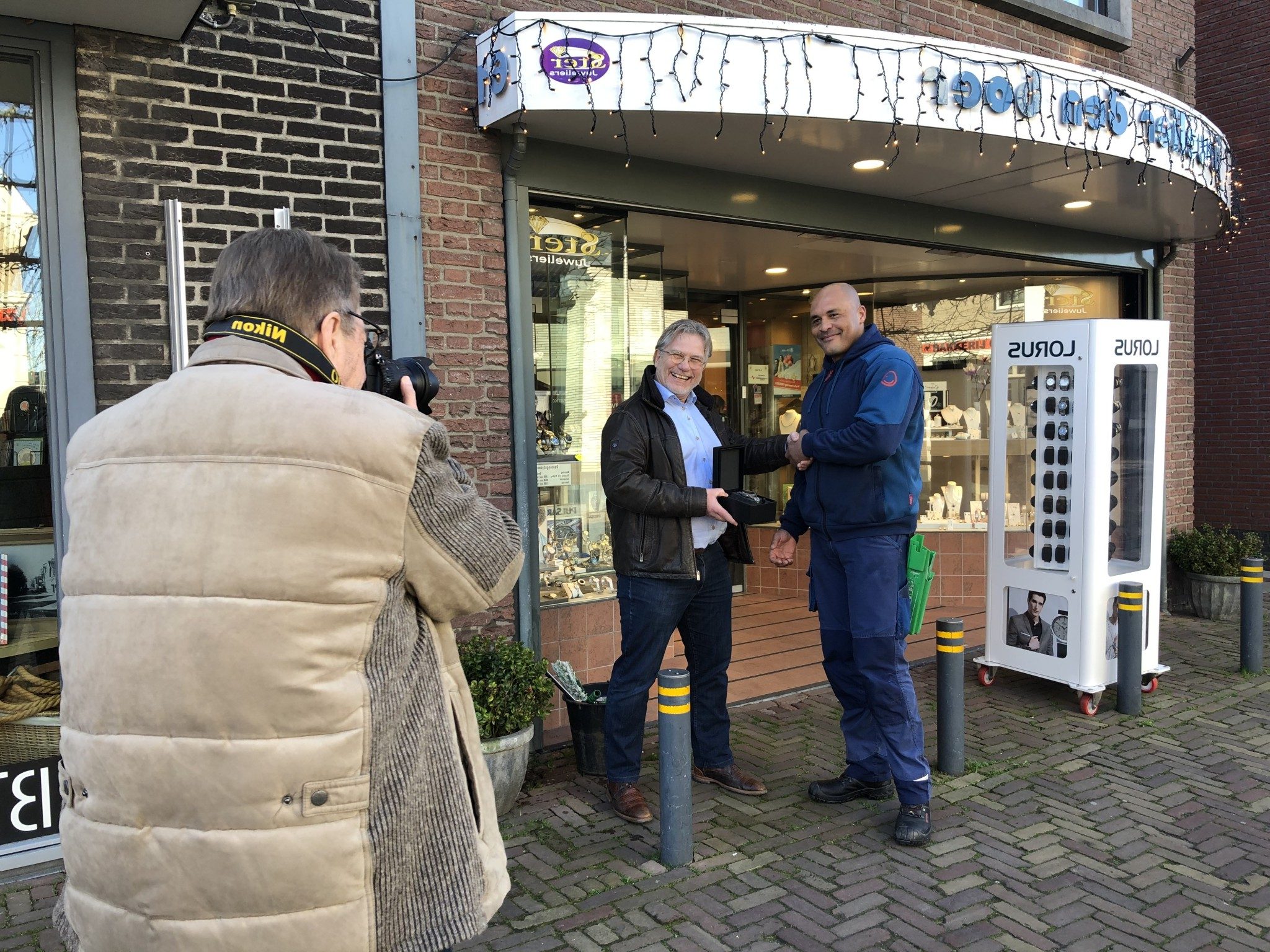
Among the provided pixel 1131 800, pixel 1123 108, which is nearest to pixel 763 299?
pixel 1123 108

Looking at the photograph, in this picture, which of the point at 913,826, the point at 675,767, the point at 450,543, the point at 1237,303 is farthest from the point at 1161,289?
the point at 450,543

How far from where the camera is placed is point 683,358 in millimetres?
4383

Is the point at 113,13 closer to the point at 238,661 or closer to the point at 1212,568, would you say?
the point at 238,661

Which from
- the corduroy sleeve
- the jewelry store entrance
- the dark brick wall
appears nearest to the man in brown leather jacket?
the jewelry store entrance

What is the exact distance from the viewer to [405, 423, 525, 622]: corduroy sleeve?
175 centimetres

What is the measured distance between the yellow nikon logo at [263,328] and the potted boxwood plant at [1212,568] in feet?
29.7

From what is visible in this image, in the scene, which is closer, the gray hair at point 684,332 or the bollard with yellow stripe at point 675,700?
the bollard with yellow stripe at point 675,700

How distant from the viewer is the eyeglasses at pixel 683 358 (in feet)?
14.4

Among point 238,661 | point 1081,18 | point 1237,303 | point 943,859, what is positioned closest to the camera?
point 238,661

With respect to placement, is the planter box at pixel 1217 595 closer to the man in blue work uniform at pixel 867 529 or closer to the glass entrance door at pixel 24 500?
the man in blue work uniform at pixel 867 529

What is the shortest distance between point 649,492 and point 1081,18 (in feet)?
21.2

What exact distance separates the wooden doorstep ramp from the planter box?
1.94 meters

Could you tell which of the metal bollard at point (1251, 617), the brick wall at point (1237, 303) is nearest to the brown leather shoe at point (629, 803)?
the metal bollard at point (1251, 617)

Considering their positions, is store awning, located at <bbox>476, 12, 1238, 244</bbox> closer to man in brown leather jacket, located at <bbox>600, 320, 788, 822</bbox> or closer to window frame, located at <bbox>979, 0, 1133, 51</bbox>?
man in brown leather jacket, located at <bbox>600, 320, 788, 822</bbox>
